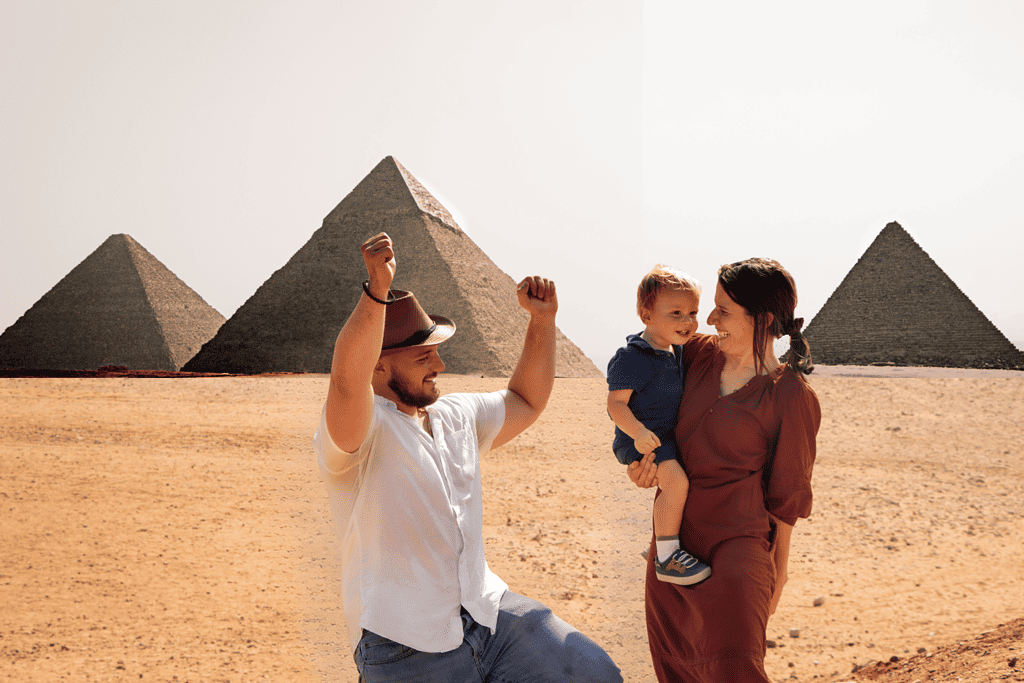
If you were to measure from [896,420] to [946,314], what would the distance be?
36.7 m

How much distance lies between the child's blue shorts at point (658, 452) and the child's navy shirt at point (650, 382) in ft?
0.12

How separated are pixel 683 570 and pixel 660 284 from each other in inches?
34.2

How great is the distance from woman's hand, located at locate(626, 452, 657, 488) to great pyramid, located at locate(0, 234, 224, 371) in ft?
175

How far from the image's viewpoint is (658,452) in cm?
228

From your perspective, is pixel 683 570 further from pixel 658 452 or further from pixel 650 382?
pixel 650 382

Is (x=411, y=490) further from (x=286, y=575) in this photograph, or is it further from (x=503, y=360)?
(x=503, y=360)

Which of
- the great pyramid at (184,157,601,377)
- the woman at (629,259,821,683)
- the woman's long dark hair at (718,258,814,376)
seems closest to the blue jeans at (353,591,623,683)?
the woman at (629,259,821,683)

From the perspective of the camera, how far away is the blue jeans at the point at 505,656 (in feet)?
6.56

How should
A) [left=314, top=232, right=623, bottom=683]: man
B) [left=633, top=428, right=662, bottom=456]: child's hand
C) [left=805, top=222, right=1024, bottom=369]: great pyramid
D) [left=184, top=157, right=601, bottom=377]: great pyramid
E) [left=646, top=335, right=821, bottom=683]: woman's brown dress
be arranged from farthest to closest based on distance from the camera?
[left=805, top=222, right=1024, bottom=369]: great pyramid
[left=184, top=157, right=601, bottom=377]: great pyramid
[left=633, top=428, right=662, bottom=456]: child's hand
[left=646, top=335, right=821, bottom=683]: woman's brown dress
[left=314, top=232, right=623, bottom=683]: man

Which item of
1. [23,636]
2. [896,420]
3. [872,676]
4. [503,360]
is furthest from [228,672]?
[503,360]

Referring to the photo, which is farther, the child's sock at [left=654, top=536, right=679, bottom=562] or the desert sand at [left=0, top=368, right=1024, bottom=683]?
the desert sand at [left=0, top=368, right=1024, bottom=683]

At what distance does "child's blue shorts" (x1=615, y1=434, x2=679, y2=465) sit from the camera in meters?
2.27

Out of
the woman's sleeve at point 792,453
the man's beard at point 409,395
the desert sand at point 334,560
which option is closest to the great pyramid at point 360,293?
the desert sand at point 334,560

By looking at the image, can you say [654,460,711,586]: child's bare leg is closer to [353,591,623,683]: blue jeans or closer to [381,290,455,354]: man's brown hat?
[353,591,623,683]: blue jeans
